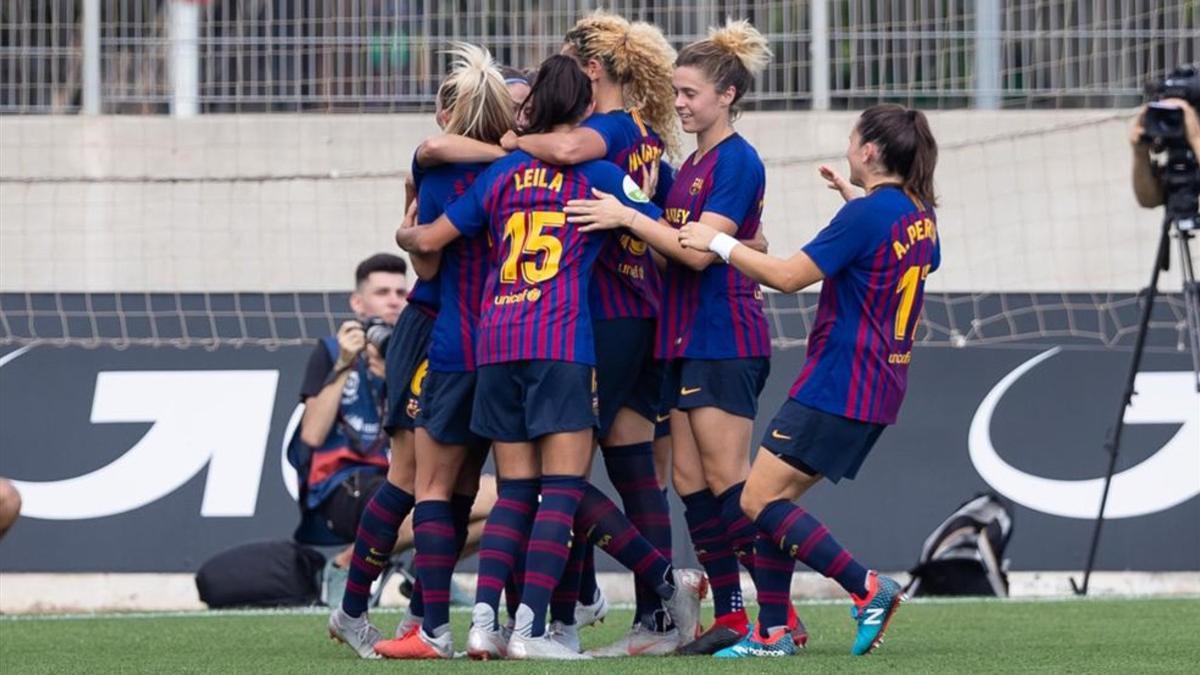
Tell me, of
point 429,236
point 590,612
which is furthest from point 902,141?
point 590,612

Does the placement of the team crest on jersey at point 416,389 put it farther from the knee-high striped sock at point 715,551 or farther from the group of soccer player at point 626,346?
the knee-high striped sock at point 715,551

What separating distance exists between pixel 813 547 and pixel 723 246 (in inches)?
36.9

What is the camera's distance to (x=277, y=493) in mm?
10219

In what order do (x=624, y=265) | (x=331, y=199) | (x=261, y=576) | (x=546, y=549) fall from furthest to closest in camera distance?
(x=331, y=199) → (x=261, y=576) → (x=624, y=265) → (x=546, y=549)

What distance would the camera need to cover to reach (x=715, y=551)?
6.77 meters

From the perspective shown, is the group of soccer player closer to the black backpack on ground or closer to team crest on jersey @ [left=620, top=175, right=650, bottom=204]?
team crest on jersey @ [left=620, top=175, right=650, bottom=204]

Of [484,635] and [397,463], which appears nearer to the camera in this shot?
[484,635]

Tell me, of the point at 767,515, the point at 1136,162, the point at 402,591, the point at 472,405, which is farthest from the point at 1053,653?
the point at 402,591

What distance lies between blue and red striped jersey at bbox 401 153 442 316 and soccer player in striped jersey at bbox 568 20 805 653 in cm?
72

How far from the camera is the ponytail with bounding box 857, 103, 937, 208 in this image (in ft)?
21.0

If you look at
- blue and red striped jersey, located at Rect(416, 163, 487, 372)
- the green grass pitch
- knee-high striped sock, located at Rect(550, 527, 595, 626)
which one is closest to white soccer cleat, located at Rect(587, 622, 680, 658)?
knee-high striped sock, located at Rect(550, 527, 595, 626)

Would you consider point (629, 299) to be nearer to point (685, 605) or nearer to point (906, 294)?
point (906, 294)

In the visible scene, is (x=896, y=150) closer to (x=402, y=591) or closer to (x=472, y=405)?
(x=472, y=405)

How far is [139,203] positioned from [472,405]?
667 centimetres
